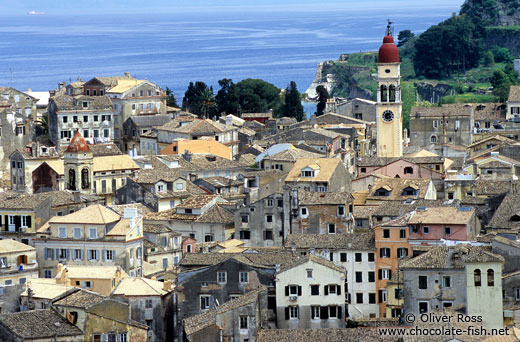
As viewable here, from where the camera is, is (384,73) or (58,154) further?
(384,73)

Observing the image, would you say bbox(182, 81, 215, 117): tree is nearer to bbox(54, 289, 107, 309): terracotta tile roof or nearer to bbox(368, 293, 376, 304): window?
bbox(368, 293, 376, 304): window

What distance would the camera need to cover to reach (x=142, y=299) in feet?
158

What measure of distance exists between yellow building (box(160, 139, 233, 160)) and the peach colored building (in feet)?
94.3

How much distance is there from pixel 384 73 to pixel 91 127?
18.3 metres

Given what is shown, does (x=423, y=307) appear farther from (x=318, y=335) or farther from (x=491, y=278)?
(x=318, y=335)

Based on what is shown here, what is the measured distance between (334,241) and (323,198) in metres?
6.06

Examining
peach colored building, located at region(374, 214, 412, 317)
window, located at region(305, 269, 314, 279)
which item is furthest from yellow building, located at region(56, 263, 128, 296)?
peach colored building, located at region(374, 214, 412, 317)

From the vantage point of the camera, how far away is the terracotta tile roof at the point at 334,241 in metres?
54.8

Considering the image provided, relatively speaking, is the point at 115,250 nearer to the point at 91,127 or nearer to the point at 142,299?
the point at 142,299

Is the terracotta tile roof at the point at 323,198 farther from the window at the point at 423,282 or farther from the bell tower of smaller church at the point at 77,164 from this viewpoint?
the window at the point at 423,282

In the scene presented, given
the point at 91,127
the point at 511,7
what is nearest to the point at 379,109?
the point at 91,127

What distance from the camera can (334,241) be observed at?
55281 mm

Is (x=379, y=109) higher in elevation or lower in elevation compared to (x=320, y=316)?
higher

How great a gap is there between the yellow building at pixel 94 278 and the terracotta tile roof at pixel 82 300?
2.94 meters
